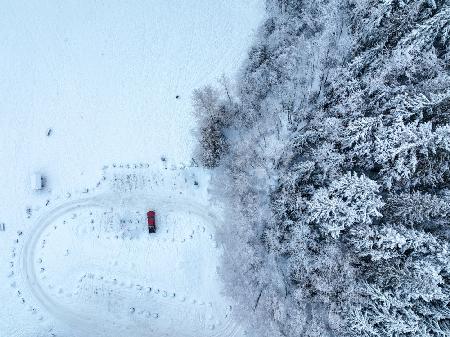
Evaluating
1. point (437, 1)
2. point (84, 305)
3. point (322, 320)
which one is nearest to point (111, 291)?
point (84, 305)

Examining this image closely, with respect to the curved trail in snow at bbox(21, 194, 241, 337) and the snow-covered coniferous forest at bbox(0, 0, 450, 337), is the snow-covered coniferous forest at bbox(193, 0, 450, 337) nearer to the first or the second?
the snow-covered coniferous forest at bbox(0, 0, 450, 337)

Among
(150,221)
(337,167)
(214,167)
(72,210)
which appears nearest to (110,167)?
(72,210)

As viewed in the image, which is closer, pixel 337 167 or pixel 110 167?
pixel 337 167

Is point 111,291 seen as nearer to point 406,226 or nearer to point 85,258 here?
point 85,258

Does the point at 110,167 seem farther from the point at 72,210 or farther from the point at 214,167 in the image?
the point at 214,167

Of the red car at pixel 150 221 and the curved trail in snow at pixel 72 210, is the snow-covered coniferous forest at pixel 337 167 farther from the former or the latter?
the red car at pixel 150 221
